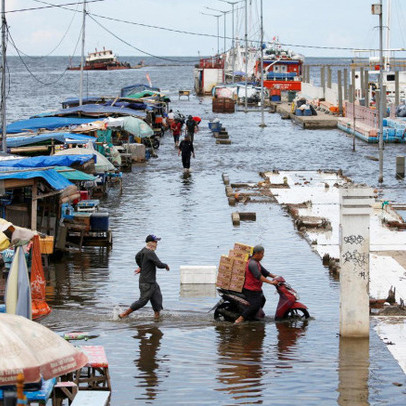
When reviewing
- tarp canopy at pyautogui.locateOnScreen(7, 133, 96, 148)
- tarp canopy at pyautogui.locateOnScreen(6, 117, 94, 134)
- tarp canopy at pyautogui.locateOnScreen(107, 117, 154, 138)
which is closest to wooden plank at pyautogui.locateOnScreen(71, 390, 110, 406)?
tarp canopy at pyautogui.locateOnScreen(7, 133, 96, 148)

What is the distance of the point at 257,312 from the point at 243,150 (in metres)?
30.8

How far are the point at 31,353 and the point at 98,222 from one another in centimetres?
1286

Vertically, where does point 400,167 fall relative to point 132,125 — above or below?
below

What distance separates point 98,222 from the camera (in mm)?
21141

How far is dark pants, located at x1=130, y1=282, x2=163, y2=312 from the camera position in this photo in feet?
49.1

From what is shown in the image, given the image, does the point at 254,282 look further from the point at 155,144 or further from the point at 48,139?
the point at 155,144

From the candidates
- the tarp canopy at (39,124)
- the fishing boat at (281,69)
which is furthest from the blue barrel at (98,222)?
the fishing boat at (281,69)

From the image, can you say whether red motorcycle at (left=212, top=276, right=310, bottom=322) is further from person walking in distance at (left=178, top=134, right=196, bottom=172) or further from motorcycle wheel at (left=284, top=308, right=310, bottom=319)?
person walking in distance at (left=178, top=134, right=196, bottom=172)

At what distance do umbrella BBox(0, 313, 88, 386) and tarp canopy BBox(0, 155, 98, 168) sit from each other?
11645 millimetres

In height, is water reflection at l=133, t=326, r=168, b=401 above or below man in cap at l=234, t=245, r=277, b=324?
below

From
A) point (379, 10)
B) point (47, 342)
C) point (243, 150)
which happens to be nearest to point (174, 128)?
point (243, 150)

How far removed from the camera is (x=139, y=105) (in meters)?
48.9

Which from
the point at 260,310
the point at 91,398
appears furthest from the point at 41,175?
the point at 91,398

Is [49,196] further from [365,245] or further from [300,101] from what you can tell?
[300,101]
